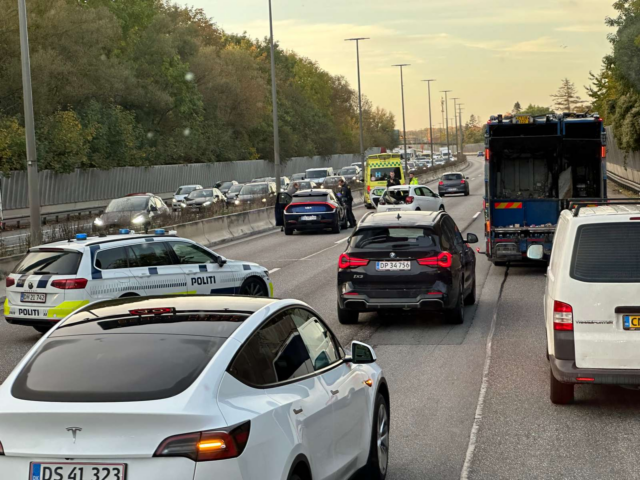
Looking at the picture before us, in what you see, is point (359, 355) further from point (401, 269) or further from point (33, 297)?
point (33, 297)

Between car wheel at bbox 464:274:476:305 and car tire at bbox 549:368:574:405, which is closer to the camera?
car tire at bbox 549:368:574:405

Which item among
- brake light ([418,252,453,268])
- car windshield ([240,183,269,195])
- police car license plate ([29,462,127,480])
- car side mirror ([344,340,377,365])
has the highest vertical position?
car windshield ([240,183,269,195])

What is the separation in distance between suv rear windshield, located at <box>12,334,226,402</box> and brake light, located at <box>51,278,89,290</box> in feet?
27.8

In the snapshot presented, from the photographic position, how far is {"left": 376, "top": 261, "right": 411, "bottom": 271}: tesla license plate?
13.7 meters

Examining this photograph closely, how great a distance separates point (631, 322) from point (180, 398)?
16.7 feet

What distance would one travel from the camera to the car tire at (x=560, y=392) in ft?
30.2

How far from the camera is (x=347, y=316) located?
14.5 meters

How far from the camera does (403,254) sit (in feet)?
44.9

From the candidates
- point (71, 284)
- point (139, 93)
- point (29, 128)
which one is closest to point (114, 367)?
point (71, 284)

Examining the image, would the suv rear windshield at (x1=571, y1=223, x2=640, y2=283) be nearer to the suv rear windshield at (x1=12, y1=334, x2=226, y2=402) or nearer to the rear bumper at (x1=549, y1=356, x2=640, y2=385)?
the rear bumper at (x1=549, y1=356, x2=640, y2=385)

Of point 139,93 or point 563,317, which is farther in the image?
point 139,93

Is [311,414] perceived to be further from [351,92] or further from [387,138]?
[387,138]

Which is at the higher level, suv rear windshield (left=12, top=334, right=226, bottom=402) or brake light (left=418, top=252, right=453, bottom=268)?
suv rear windshield (left=12, top=334, right=226, bottom=402)

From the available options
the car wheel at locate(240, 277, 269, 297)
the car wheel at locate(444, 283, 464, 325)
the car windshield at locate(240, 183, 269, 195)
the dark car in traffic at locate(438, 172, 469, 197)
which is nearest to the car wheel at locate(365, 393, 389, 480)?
the car wheel at locate(444, 283, 464, 325)
